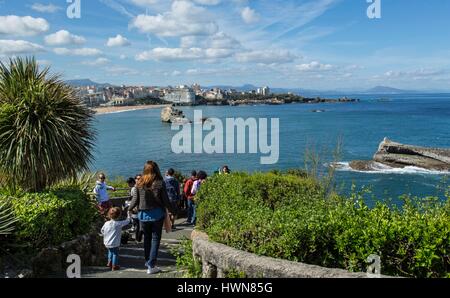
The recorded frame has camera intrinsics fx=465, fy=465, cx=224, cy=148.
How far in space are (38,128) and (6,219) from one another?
2.17 meters

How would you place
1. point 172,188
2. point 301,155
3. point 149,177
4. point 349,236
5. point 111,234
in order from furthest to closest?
point 301,155, point 172,188, point 111,234, point 149,177, point 349,236

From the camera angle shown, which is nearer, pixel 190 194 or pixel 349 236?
pixel 349 236

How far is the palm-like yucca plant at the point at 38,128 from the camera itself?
9070 mm

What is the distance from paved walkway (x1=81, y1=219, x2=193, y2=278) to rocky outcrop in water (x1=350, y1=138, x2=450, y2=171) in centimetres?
4349

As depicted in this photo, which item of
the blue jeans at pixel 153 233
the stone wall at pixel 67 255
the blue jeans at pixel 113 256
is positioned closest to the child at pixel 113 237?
the blue jeans at pixel 113 256

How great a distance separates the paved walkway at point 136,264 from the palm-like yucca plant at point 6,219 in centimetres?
144

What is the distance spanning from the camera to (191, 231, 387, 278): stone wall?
429cm

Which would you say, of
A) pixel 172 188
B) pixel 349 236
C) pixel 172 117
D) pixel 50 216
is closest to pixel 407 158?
pixel 172 188

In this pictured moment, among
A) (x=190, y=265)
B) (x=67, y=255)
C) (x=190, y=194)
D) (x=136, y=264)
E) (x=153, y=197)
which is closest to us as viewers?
(x=190, y=265)

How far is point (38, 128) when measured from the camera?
9.14 meters

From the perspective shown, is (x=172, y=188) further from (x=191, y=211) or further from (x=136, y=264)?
(x=136, y=264)

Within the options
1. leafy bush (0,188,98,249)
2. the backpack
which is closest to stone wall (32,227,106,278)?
leafy bush (0,188,98,249)

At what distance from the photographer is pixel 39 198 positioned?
8.77 metres
